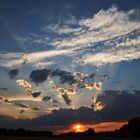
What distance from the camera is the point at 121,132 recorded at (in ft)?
656

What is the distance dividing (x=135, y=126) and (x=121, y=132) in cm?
1253

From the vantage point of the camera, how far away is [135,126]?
628 ft
